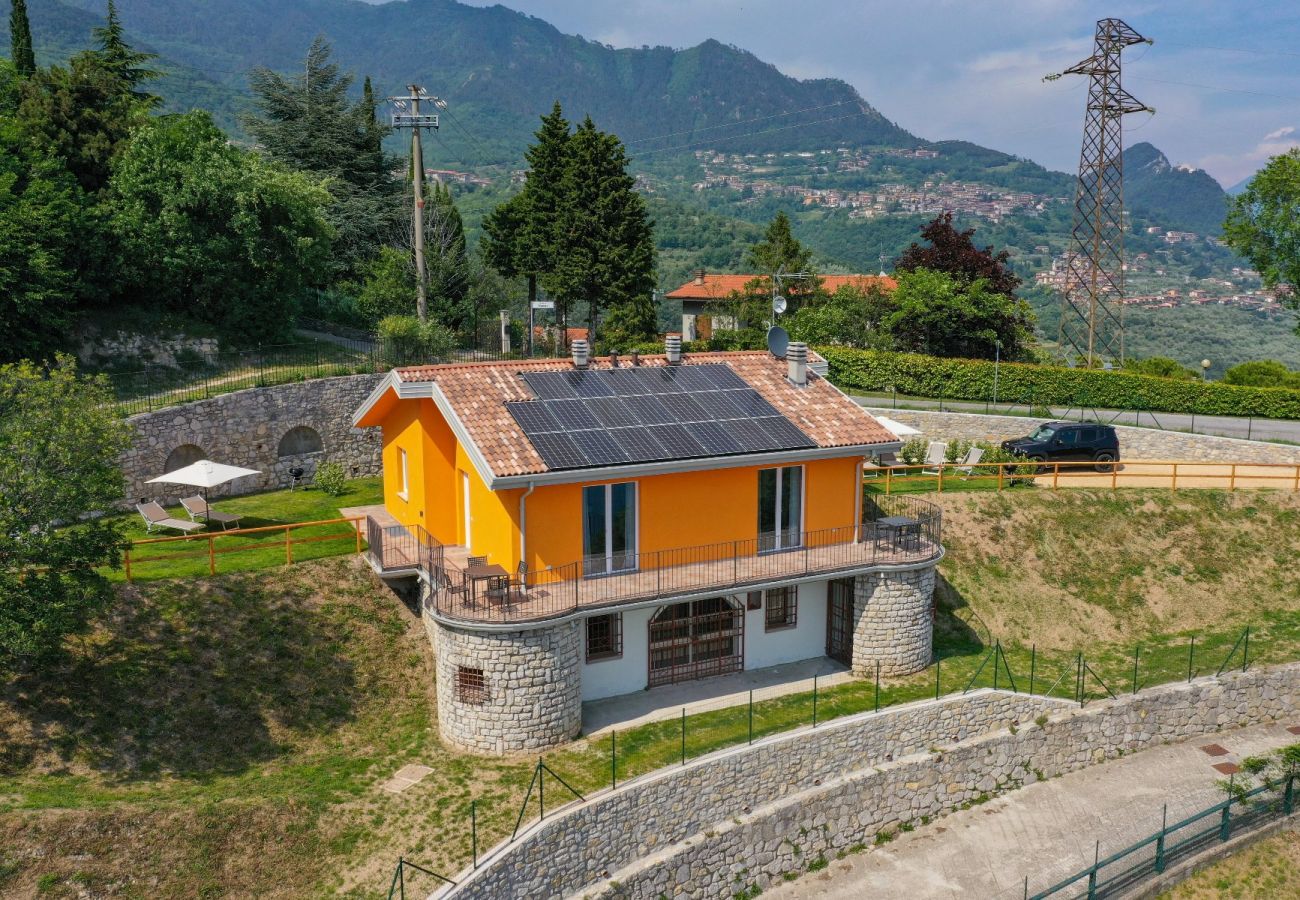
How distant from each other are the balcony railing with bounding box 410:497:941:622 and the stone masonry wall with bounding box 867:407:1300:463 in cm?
1417

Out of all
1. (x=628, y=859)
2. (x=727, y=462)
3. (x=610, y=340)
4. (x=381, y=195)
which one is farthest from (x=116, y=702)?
(x=381, y=195)

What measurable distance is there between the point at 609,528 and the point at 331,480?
12462 millimetres

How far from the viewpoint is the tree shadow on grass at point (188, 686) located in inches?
713

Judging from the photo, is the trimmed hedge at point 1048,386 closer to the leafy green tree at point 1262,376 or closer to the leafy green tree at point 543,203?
the leafy green tree at point 1262,376

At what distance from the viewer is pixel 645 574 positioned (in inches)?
848

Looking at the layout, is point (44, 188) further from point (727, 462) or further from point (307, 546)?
point (727, 462)

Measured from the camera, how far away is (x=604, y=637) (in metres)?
21.9

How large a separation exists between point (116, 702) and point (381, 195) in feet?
116

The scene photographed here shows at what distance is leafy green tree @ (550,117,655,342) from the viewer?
42.4 meters

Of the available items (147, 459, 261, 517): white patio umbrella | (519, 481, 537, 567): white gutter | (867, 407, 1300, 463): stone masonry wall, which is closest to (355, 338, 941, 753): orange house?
(519, 481, 537, 567): white gutter

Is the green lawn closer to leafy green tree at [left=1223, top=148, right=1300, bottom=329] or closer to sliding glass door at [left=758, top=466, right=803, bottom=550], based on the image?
sliding glass door at [left=758, top=466, right=803, bottom=550]

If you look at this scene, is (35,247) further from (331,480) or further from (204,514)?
(331,480)

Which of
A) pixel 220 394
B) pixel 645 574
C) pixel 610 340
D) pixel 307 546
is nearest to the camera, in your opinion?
pixel 645 574

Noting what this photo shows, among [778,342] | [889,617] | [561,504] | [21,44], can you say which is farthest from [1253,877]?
[21,44]
